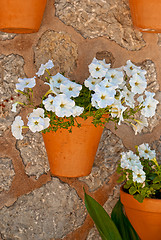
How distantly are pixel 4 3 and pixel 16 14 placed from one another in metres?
0.06

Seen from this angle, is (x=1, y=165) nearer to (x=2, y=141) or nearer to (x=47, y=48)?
(x=2, y=141)

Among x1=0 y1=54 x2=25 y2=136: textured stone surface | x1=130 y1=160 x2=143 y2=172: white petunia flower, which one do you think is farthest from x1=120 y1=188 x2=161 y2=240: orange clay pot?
x1=0 y1=54 x2=25 y2=136: textured stone surface

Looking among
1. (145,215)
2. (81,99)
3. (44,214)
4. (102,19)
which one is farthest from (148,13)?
(44,214)

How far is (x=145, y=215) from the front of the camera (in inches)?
56.9

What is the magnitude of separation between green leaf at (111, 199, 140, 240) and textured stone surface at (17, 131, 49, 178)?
37 centimetres

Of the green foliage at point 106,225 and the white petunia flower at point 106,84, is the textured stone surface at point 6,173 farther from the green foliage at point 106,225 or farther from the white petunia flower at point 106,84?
the white petunia flower at point 106,84

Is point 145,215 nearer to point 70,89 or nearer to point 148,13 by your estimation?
point 70,89

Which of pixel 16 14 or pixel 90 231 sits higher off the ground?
pixel 16 14

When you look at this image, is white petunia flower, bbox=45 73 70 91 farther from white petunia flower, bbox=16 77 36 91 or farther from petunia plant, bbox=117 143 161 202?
petunia plant, bbox=117 143 161 202

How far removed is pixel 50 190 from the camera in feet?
5.14

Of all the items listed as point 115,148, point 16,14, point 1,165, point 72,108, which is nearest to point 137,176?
point 115,148

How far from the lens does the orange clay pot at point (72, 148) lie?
1.39 m

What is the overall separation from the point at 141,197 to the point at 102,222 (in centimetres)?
19

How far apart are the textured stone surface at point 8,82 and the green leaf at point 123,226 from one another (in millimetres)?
614
